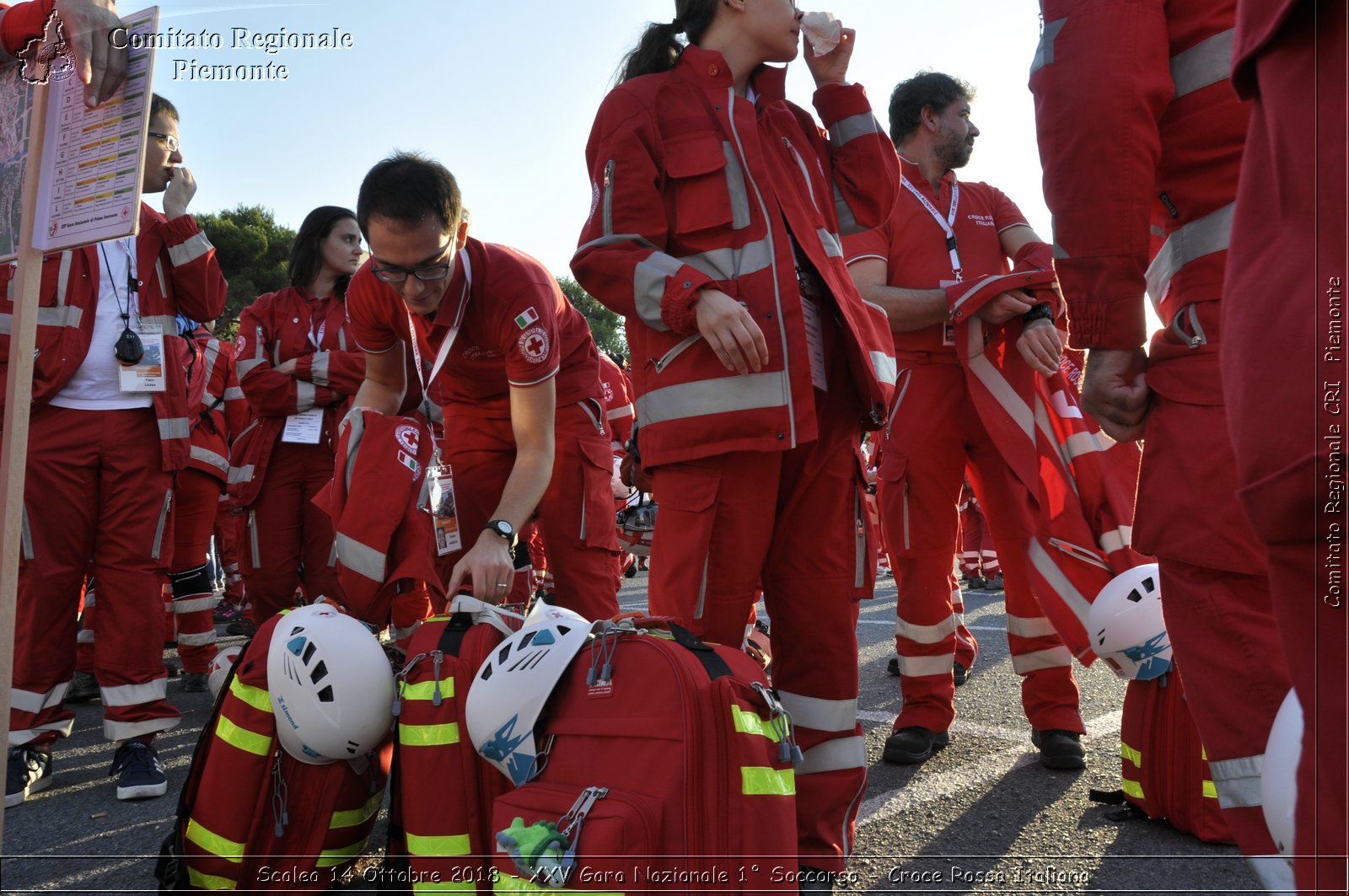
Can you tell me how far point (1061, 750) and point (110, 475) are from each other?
3.63 m

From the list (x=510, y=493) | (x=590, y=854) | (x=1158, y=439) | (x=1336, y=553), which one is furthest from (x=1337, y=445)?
(x=510, y=493)

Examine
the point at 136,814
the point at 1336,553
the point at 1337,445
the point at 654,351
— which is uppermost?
the point at 654,351

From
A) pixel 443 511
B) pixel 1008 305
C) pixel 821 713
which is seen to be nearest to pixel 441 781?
pixel 821 713

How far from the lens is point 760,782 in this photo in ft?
6.24

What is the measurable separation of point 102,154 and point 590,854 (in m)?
2.18

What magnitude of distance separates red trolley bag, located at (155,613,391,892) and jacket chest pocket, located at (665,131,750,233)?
1512mm

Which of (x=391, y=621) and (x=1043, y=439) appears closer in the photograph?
(x=1043, y=439)

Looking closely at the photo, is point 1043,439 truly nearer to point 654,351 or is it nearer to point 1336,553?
point 654,351

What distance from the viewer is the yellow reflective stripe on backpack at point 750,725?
1924mm

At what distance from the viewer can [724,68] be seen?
9.17 feet

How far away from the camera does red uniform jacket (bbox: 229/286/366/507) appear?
5.16 m

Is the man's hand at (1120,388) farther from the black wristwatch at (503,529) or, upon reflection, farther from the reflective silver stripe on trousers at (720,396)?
the black wristwatch at (503,529)

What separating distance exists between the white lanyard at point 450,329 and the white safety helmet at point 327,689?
3.41ft

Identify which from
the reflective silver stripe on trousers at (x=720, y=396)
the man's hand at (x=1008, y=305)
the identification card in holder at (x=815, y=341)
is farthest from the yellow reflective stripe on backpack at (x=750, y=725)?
the man's hand at (x=1008, y=305)
